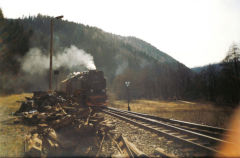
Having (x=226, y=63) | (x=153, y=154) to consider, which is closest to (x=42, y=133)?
(x=153, y=154)

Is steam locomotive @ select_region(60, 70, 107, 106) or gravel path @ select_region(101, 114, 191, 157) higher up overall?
steam locomotive @ select_region(60, 70, 107, 106)

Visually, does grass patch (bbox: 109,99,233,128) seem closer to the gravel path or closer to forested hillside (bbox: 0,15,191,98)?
the gravel path

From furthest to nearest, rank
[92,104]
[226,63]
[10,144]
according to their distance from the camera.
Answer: [226,63] → [92,104] → [10,144]

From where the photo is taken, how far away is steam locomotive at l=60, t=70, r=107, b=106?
13920 mm

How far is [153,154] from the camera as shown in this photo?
4105mm

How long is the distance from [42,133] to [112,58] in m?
80.4

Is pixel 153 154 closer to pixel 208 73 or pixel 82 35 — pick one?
pixel 208 73

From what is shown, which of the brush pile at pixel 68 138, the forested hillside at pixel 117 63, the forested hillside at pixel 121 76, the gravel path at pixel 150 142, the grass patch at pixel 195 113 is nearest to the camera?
the brush pile at pixel 68 138

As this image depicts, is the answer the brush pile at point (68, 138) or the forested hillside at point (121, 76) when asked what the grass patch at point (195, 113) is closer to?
the brush pile at point (68, 138)

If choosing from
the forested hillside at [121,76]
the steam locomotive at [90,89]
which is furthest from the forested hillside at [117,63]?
the steam locomotive at [90,89]

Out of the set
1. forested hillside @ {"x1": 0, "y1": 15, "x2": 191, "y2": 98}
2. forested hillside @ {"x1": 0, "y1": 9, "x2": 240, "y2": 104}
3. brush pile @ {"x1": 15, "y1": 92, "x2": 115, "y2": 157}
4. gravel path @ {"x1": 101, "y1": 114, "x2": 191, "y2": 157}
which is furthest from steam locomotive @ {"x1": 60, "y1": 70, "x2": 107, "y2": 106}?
forested hillside @ {"x1": 0, "y1": 15, "x2": 191, "y2": 98}

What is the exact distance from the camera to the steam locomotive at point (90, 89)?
13920 mm

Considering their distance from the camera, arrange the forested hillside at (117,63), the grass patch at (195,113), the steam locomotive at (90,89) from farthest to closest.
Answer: the forested hillside at (117,63)
the steam locomotive at (90,89)
the grass patch at (195,113)

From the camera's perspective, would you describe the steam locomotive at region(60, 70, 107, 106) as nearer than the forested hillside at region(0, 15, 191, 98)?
Yes
